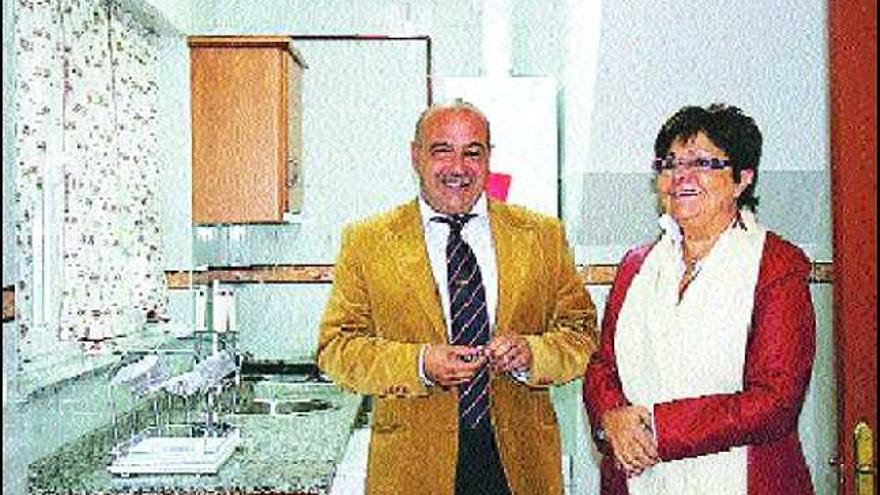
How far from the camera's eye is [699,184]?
7.78 feet

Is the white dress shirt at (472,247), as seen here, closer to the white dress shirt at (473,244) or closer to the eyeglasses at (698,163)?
the white dress shirt at (473,244)

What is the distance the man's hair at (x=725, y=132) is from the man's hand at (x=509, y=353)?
50 centimetres

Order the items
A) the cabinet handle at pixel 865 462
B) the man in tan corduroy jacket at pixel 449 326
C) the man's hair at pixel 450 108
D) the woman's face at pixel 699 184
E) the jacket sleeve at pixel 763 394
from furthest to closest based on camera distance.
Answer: the man's hair at pixel 450 108 → the man in tan corduroy jacket at pixel 449 326 → the woman's face at pixel 699 184 → the jacket sleeve at pixel 763 394 → the cabinet handle at pixel 865 462

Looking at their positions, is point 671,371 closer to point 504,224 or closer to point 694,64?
point 504,224

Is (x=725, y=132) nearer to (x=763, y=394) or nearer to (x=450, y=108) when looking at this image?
(x=763, y=394)

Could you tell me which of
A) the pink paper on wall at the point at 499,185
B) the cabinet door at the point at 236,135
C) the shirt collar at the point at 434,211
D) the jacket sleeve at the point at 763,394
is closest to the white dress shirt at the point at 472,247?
the shirt collar at the point at 434,211

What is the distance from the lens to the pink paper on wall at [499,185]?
486 centimetres

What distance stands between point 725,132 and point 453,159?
64 centimetres

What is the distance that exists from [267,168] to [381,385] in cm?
241

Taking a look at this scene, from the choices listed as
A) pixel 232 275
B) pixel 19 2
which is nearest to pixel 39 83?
pixel 19 2

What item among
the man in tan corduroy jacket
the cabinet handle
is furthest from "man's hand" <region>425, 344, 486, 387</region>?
the cabinet handle

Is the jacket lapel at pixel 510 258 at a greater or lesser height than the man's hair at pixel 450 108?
lesser

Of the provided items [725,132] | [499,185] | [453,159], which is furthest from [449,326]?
[499,185]

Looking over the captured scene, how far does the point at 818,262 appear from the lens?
3959 millimetres
